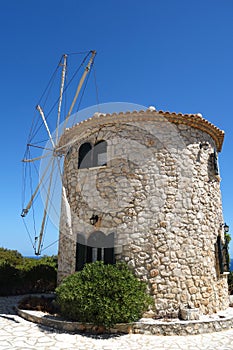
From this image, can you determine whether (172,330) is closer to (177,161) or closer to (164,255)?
(164,255)

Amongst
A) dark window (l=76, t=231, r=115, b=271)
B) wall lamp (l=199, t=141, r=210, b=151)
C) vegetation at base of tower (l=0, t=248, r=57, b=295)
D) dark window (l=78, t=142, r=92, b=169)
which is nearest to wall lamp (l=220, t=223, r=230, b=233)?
wall lamp (l=199, t=141, r=210, b=151)

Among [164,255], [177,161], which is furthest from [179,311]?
[177,161]

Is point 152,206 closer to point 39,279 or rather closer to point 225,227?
point 225,227

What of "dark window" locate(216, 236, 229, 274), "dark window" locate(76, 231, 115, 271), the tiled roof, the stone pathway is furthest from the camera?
"dark window" locate(216, 236, 229, 274)

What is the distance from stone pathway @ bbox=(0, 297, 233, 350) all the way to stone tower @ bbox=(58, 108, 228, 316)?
1320 mm

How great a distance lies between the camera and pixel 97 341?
6.67 meters

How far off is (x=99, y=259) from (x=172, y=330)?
9.93ft

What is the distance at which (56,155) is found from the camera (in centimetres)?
1124

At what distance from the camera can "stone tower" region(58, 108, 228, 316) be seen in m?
8.62

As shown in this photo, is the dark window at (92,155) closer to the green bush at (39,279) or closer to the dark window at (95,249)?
the dark window at (95,249)

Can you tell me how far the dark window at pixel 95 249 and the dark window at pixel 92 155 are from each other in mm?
2496

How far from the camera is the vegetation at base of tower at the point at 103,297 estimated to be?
23.2 ft

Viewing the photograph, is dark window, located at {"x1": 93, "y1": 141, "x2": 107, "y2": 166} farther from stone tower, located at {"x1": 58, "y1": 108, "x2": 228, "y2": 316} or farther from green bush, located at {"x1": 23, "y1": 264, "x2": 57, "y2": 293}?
green bush, located at {"x1": 23, "y1": 264, "x2": 57, "y2": 293}

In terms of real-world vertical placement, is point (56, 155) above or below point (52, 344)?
above
